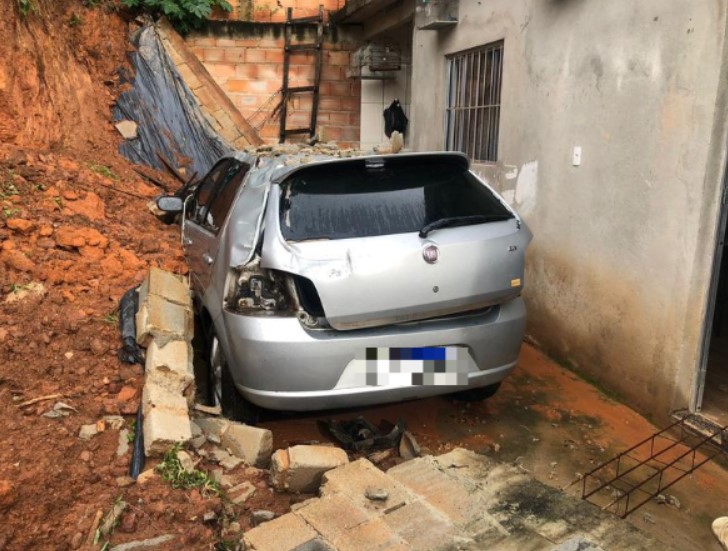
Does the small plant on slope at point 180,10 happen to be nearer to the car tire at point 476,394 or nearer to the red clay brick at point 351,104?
the red clay brick at point 351,104

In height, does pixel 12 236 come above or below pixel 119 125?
below

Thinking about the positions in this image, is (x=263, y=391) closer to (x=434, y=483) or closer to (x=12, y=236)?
(x=434, y=483)

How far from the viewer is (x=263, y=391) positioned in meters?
3.34

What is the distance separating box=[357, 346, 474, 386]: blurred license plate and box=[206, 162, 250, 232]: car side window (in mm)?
1455

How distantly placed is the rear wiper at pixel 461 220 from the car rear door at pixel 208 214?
1335mm

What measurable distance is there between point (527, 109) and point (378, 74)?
17.3ft

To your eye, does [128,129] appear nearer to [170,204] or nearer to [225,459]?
[170,204]

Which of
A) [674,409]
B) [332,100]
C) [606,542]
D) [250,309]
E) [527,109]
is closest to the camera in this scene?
[606,542]

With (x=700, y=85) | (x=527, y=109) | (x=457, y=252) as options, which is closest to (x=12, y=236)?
(x=457, y=252)

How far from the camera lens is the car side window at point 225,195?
4.15 metres

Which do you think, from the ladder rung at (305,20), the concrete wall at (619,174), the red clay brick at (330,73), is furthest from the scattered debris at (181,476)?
the ladder rung at (305,20)

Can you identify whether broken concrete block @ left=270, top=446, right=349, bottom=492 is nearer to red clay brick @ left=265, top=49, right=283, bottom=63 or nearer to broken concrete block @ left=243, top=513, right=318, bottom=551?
broken concrete block @ left=243, top=513, right=318, bottom=551

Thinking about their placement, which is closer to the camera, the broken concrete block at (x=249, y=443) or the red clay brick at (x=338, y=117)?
the broken concrete block at (x=249, y=443)

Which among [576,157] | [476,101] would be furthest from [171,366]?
[476,101]
